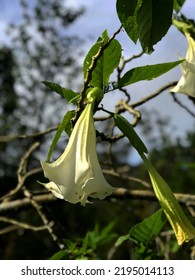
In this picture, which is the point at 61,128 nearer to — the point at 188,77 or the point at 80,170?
the point at 80,170

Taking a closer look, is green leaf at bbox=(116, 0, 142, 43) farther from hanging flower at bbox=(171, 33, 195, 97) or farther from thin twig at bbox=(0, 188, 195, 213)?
thin twig at bbox=(0, 188, 195, 213)

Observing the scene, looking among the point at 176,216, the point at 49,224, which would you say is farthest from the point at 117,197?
the point at 176,216

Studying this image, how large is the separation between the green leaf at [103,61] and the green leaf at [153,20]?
0.05 meters

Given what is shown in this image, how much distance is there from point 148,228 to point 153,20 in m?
0.36

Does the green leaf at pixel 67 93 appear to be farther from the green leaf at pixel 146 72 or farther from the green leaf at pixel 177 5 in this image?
the green leaf at pixel 177 5

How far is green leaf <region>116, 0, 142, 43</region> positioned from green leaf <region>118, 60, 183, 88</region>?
45 millimetres

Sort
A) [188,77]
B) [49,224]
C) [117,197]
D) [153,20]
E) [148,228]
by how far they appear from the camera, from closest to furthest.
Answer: [153,20] → [188,77] → [148,228] → [49,224] → [117,197]

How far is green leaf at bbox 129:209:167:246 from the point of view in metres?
0.71

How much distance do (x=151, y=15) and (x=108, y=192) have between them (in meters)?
0.18

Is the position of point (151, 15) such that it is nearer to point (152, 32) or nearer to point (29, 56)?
point (152, 32)

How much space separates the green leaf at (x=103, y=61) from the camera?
54cm

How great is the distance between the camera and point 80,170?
503mm

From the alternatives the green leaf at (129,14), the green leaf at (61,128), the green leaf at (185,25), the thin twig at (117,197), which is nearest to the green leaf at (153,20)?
the green leaf at (129,14)
